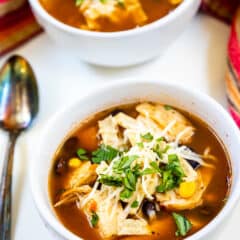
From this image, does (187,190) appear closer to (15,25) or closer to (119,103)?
(119,103)

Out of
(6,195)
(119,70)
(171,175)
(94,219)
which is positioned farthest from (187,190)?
(119,70)

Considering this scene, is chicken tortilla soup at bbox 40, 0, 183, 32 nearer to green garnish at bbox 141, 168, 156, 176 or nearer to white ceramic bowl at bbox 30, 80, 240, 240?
white ceramic bowl at bbox 30, 80, 240, 240

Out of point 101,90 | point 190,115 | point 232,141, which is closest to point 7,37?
point 101,90

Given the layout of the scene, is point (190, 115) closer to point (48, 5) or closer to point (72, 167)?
point (72, 167)

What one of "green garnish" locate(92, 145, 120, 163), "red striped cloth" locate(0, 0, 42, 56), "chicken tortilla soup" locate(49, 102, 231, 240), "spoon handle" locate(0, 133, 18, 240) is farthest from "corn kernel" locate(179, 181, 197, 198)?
"red striped cloth" locate(0, 0, 42, 56)

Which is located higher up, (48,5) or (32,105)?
(48,5)

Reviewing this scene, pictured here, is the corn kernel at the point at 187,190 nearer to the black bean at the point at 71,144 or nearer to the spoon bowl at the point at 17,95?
the black bean at the point at 71,144

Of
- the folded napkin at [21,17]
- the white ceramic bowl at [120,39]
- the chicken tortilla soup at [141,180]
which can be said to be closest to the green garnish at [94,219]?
the chicken tortilla soup at [141,180]
